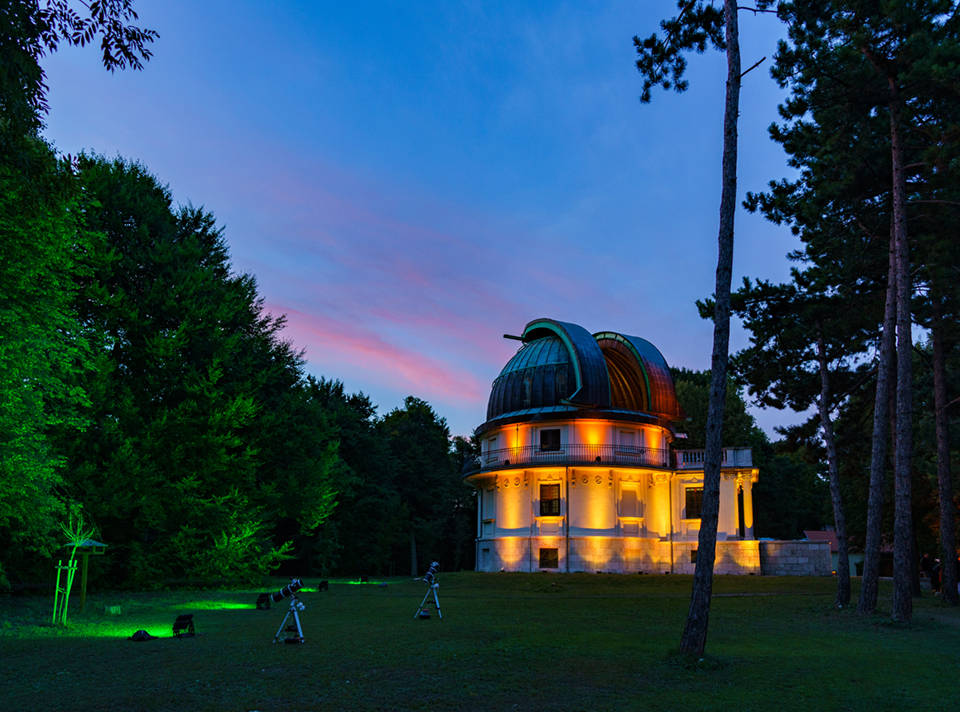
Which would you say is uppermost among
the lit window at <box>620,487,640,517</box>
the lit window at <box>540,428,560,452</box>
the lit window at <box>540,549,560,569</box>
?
the lit window at <box>540,428,560,452</box>

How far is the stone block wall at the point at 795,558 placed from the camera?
3841 cm

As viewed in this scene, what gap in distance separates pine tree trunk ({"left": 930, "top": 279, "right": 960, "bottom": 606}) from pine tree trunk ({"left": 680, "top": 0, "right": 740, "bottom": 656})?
41.5ft

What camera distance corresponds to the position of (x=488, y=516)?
149 ft

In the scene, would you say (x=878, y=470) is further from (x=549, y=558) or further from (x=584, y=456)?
(x=549, y=558)

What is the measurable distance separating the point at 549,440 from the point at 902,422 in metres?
25.9

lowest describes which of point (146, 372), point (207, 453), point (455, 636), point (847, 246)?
point (455, 636)

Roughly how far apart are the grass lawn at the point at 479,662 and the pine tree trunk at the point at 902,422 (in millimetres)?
1008

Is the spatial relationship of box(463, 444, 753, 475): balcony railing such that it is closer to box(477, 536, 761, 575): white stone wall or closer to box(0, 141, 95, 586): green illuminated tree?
box(477, 536, 761, 575): white stone wall

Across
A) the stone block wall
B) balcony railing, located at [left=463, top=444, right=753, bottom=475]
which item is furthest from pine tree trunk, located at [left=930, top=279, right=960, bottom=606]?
balcony railing, located at [left=463, top=444, right=753, bottom=475]

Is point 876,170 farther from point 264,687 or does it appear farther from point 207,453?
point 207,453

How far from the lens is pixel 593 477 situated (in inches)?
1639

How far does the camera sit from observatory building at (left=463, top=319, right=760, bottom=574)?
40.9m

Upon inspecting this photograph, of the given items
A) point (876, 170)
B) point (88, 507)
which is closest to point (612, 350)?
point (876, 170)

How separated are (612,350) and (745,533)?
14082 millimetres
